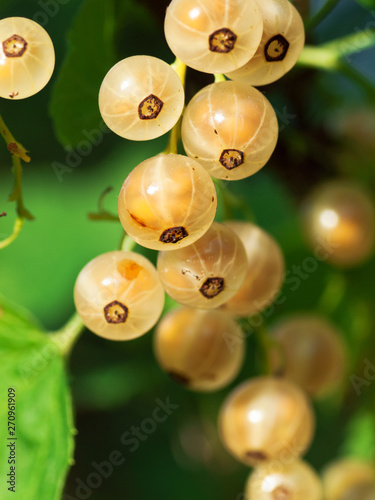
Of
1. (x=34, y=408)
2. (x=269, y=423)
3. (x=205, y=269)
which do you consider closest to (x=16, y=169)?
(x=205, y=269)

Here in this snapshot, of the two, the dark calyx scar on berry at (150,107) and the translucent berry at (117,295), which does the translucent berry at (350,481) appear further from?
the dark calyx scar on berry at (150,107)

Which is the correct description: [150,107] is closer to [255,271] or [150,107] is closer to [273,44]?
[273,44]

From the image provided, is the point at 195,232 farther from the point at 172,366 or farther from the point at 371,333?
the point at 371,333

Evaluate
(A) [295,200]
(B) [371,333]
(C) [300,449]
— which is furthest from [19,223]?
(B) [371,333]

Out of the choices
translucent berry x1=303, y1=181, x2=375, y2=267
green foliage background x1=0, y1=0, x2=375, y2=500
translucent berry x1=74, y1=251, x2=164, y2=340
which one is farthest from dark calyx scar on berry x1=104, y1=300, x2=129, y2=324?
translucent berry x1=303, y1=181, x2=375, y2=267

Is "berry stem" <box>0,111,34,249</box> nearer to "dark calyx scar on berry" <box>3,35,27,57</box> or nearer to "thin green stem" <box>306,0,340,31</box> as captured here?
"dark calyx scar on berry" <box>3,35,27,57</box>

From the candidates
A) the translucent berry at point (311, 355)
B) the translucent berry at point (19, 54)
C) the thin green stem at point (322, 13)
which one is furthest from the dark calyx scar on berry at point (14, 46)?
the translucent berry at point (311, 355)

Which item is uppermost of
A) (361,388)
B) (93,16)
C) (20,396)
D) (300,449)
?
(93,16)
